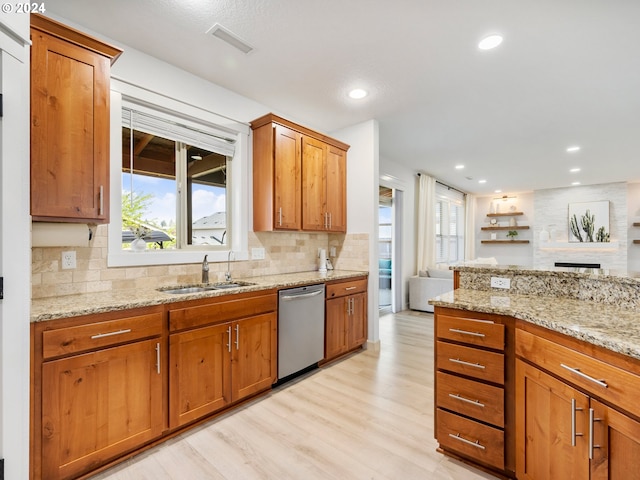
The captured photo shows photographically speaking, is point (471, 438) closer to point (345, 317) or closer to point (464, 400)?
point (464, 400)

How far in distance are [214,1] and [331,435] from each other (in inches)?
113

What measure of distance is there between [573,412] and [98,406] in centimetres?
228

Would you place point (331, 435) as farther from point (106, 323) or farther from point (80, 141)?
point (80, 141)

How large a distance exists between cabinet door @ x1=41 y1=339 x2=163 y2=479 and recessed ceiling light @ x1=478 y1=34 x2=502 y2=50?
3054 mm

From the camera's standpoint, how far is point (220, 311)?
2.22 m

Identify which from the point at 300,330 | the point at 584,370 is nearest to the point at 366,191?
the point at 300,330

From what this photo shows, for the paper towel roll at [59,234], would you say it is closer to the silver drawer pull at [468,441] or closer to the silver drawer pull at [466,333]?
the silver drawer pull at [466,333]

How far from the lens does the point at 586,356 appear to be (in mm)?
1210

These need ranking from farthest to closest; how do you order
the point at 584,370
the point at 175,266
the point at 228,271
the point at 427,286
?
the point at 427,286, the point at 228,271, the point at 175,266, the point at 584,370

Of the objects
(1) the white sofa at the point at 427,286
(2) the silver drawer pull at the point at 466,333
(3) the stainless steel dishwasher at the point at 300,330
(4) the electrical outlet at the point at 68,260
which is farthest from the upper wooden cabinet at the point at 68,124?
(1) the white sofa at the point at 427,286

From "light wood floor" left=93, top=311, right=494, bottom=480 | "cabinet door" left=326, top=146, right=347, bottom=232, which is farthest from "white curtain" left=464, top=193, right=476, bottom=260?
"light wood floor" left=93, top=311, right=494, bottom=480

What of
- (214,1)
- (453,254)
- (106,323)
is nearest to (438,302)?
(106,323)

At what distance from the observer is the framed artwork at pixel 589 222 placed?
7523mm

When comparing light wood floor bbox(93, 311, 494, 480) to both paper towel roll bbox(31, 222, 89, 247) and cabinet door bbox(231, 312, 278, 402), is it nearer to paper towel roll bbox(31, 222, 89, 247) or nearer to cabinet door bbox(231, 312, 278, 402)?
cabinet door bbox(231, 312, 278, 402)
